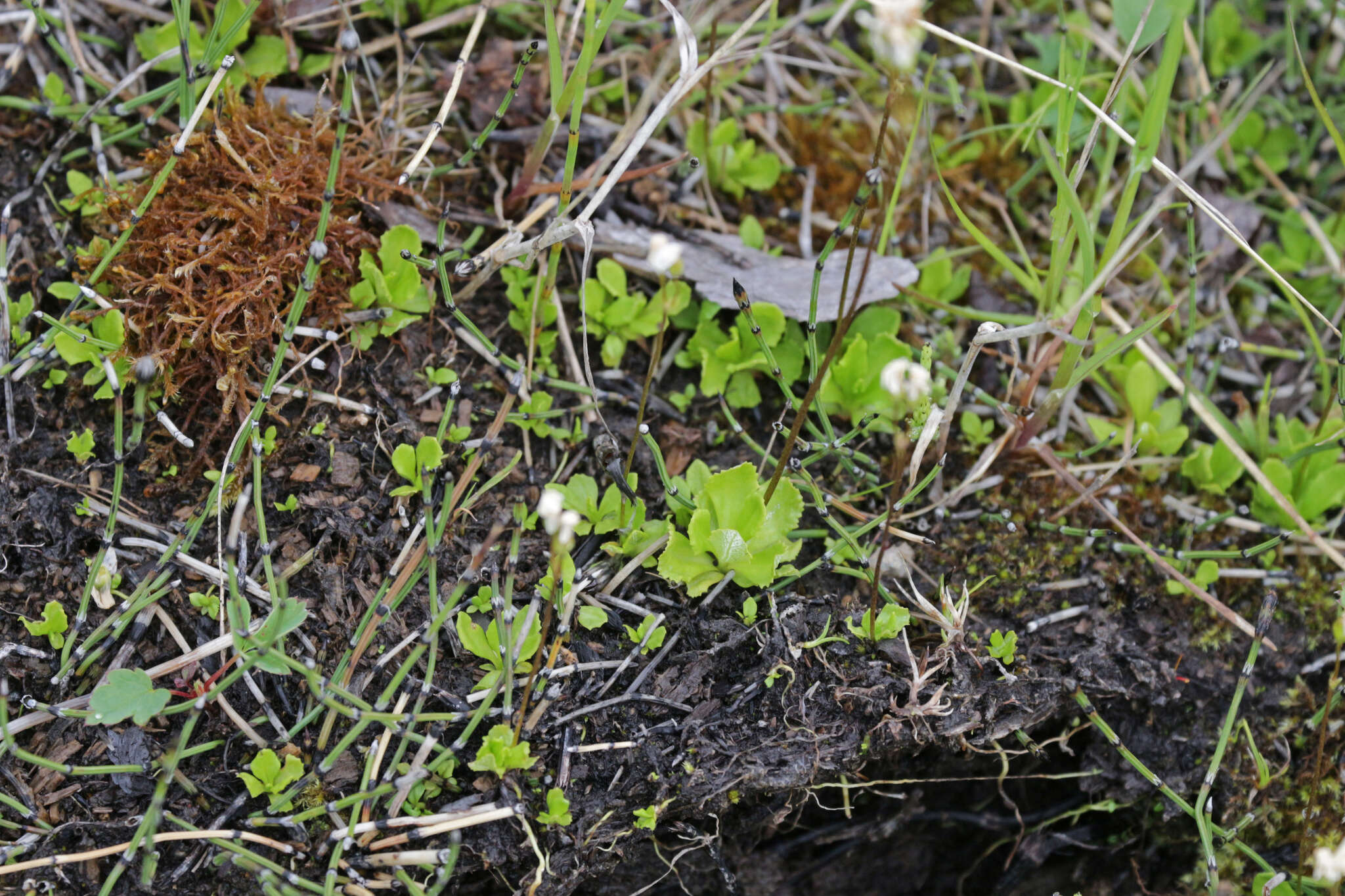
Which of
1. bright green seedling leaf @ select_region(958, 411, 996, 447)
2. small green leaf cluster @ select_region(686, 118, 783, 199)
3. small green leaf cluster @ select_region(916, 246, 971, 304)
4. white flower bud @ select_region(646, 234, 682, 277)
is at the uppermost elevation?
white flower bud @ select_region(646, 234, 682, 277)

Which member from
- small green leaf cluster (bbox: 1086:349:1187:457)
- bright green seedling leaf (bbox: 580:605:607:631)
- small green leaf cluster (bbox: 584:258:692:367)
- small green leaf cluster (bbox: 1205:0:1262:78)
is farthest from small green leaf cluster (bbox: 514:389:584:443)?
small green leaf cluster (bbox: 1205:0:1262:78)

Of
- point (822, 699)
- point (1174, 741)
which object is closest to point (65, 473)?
point (822, 699)

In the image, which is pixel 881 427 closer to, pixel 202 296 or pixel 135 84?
pixel 202 296

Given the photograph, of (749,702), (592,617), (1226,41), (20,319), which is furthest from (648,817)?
(1226,41)

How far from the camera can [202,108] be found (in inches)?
93.7

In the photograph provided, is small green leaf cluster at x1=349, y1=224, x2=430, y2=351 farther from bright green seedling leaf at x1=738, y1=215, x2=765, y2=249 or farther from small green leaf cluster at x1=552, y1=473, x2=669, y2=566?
bright green seedling leaf at x1=738, y1=215, x2=765, y2=249

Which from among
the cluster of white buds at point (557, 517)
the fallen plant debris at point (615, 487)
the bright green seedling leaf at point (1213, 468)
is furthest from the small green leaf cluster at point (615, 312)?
the bright green seedling leaf at point (1213, 468)

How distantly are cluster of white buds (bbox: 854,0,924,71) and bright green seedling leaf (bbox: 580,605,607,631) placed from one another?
1354 mm

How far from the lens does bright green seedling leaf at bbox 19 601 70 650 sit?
2139mm

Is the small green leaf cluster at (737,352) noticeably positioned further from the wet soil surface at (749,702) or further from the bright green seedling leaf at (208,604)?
the bright green seedling leaf at (208,604)

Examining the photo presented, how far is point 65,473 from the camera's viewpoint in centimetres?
236

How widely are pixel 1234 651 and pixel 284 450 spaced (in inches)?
101

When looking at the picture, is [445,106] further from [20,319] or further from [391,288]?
[20,319]

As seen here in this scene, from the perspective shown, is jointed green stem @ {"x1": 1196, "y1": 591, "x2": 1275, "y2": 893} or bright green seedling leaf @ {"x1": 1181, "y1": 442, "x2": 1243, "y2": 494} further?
bright green seedling leaf @ {"x1": 1181, "y1": 442, "x2": 1243, "y2": 494}
